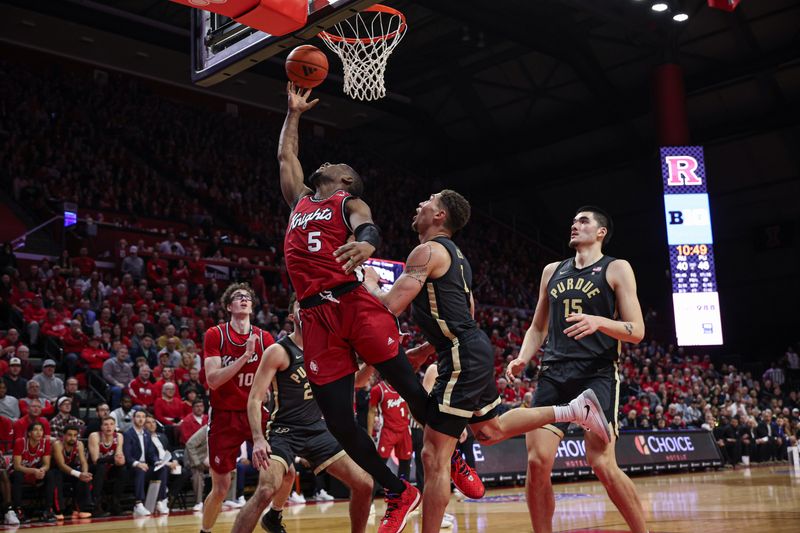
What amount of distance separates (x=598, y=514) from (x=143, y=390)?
6802mm

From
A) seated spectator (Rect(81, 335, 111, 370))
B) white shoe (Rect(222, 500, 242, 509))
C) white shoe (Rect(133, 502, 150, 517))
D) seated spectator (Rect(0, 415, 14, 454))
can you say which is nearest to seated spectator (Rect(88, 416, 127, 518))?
white shoe (Rect(133, 502, 150, 517))

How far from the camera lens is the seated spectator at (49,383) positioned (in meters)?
11.0

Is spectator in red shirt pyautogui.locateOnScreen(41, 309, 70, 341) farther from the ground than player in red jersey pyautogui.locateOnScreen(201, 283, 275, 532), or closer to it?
farther from the ground

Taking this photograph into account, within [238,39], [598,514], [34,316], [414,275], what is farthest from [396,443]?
[34,316]

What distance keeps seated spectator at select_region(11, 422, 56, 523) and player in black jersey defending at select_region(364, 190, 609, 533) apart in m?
6.81

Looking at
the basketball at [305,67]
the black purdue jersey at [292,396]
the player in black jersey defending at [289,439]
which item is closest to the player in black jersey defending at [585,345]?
the player in black jersey defending at [289,439]

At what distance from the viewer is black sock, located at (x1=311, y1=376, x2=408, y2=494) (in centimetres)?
434

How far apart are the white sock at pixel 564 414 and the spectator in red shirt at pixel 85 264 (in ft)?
41.7

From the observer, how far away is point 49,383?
1109 centimetres

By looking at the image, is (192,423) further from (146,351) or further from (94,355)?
(94,355)

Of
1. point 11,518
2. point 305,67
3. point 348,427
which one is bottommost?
point 11,518

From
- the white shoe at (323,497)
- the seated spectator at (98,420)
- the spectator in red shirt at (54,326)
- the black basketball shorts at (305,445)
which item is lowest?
the white shoe at (323,497)

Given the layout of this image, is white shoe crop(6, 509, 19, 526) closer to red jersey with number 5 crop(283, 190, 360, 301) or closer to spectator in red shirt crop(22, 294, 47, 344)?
spectator in red shirt crop(22, 294, 47, 344)

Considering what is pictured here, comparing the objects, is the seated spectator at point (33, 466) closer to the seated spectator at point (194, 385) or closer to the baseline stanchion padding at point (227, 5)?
the seated spectator at point (194, 385)
